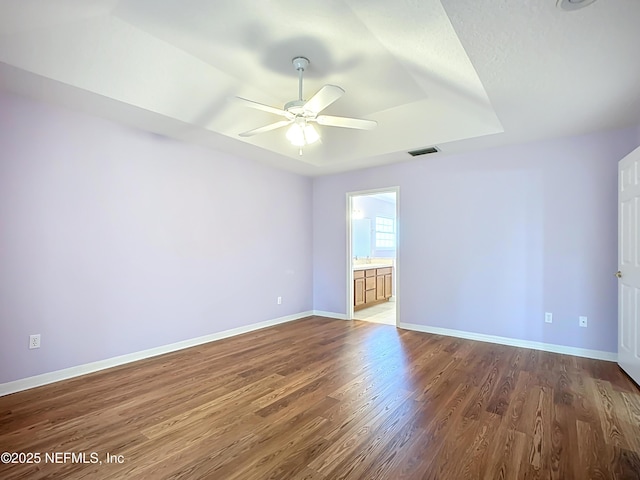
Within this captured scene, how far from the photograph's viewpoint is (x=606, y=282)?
346 cm

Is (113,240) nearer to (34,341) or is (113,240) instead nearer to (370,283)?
(34,341)

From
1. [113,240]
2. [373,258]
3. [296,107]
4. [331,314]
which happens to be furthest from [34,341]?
[373,258]

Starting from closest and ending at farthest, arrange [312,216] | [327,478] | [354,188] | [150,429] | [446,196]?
[327,478], [150,429], [446,196], [354,188], [312,216]

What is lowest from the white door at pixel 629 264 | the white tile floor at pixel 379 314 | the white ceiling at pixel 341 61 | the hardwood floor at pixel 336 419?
the white tile floor at pixel 379 314

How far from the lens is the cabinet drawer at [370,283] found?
632 cm

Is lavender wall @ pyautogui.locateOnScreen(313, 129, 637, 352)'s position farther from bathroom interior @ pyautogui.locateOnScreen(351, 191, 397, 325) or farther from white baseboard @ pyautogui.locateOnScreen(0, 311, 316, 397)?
white baseboard @ pyautogui.locateOnScreen(0, 311, 316, 397)

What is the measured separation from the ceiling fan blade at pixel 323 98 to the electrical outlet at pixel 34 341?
3.08m

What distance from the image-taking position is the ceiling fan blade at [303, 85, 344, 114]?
2338 mm

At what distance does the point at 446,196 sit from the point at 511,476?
3460mm

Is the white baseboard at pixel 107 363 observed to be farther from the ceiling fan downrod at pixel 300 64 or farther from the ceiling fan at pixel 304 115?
the ceiling fan downrod at pixel 300 64

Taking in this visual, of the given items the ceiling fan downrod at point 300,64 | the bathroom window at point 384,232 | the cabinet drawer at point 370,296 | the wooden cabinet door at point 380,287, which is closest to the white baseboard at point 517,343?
the cabinet drawer at point 370,296

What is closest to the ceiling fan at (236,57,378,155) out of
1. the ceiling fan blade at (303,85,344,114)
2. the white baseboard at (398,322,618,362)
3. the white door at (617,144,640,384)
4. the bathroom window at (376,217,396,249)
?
the ceiling fan blade at (303,85,344,114)

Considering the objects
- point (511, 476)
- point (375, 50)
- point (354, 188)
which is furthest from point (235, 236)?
point (511, 476)

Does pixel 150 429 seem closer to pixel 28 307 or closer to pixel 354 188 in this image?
pixel 28 307
